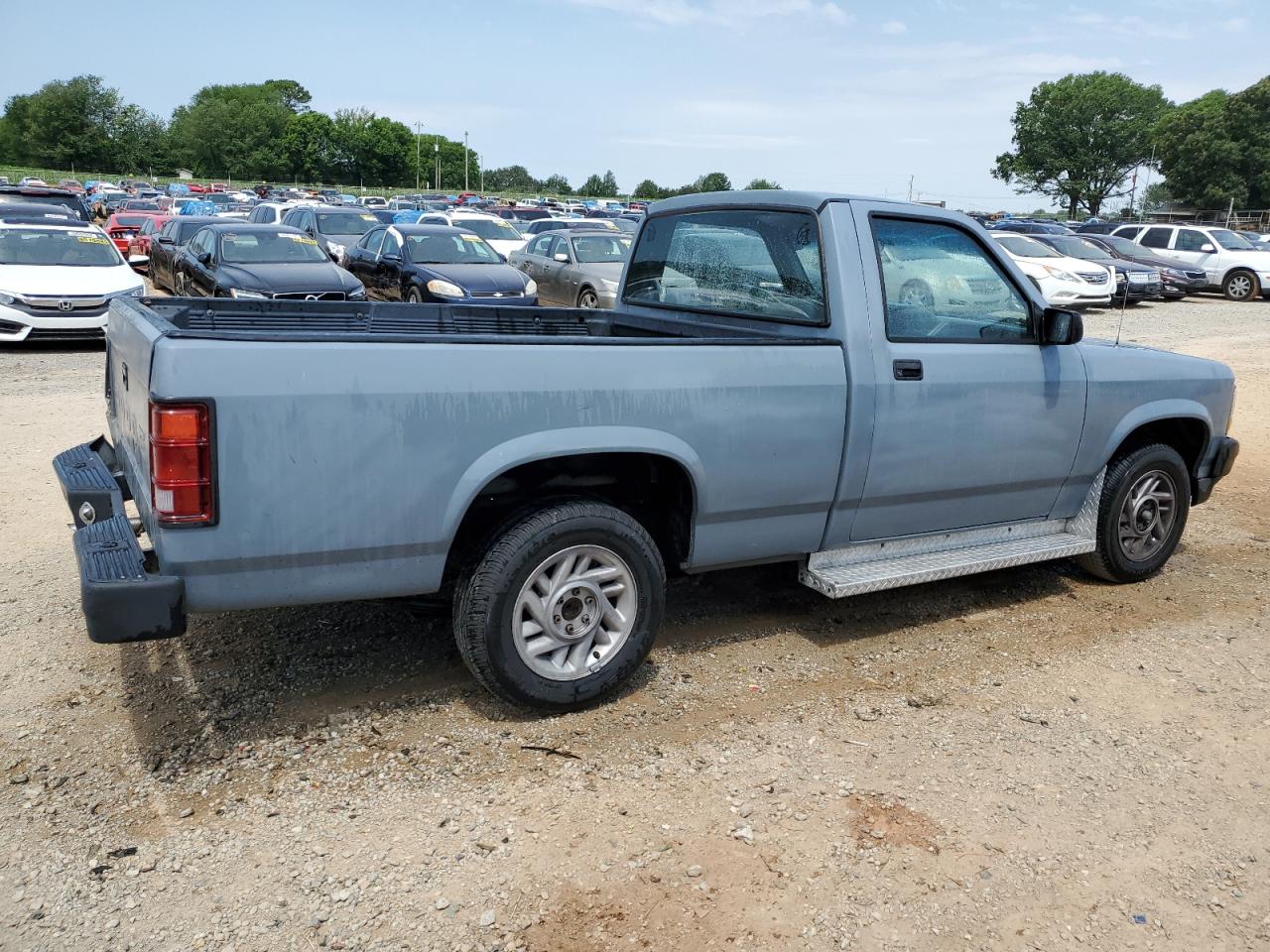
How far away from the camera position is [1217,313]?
21.2 m

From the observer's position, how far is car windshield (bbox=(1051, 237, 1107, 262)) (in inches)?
853

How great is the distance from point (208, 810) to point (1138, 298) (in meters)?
23.6

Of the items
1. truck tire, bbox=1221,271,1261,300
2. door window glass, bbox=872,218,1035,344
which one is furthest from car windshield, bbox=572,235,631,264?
truck tire, bbox=1221,271,1261,300

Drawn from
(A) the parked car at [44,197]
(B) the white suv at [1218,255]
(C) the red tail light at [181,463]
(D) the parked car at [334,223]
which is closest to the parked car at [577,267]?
(D) the parked car at [334,223]

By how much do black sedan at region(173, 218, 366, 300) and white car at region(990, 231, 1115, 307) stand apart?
12578 mm

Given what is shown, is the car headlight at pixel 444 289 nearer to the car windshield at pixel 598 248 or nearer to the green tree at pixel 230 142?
the car windshield at pixel 598 248

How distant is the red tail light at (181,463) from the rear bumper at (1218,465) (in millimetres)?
5129

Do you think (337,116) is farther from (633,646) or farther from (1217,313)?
(633,646)

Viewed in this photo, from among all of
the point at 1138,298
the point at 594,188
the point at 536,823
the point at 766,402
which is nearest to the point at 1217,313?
the point at 1138,298

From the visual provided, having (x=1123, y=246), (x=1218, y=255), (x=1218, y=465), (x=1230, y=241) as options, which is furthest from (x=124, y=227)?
(x=1230, y=241)

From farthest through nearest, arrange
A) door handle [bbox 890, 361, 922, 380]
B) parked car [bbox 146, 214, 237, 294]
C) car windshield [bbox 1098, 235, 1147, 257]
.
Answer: car windshield [bbox 1098, 235, 1147, 257] → parked car [bbox 146, 214, 237, 294] → door handle [bbox 890, 361, 922, 380]

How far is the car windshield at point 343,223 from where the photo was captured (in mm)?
19578

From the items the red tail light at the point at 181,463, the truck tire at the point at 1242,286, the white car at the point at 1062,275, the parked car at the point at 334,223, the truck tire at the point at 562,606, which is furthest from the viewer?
the truck tire at the point at 1242,286

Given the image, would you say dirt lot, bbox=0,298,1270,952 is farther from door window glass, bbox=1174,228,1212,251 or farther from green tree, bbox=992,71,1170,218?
green tree, bbox=992,71,1170,218
